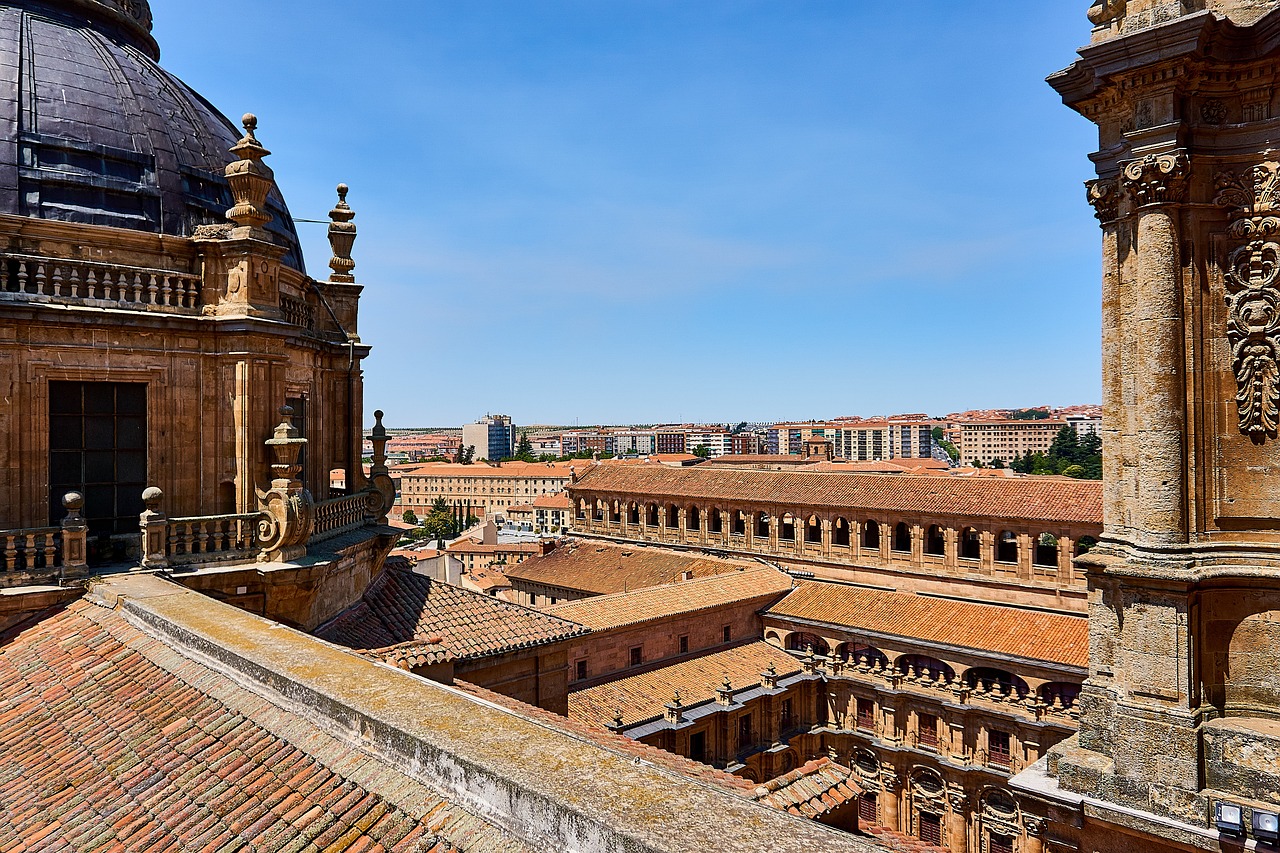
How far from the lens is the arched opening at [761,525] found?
136ft

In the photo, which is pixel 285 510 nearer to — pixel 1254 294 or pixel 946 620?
pixel 1254 294

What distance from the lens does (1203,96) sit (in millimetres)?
9266

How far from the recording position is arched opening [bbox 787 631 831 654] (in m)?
33.9

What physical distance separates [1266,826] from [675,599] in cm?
2468

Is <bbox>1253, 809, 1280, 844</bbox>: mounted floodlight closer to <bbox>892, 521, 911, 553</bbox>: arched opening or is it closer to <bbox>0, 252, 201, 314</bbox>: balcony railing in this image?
<bbox>0, 252, 201, 314</bbox>: balcony railing

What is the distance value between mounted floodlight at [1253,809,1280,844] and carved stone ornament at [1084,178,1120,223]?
6830mm

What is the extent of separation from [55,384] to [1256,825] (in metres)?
14.7

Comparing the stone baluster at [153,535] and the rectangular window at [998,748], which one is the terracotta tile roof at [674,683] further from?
the stone baluster at [153,535]

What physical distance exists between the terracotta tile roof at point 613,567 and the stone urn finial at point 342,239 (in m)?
26.4

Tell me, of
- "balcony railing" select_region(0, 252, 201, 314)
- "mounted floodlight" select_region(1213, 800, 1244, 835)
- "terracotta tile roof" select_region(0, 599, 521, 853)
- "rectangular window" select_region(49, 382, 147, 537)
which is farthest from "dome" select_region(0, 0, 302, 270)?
"mounted floodlight" select_region(1213, 800, 1244, 835)

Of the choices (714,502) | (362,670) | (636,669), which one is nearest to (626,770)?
(362,670)

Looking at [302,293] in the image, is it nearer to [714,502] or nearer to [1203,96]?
[1203,96]

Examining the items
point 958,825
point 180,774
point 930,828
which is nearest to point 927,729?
point 958,825

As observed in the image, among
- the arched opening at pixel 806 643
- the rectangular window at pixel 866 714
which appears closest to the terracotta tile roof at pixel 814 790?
the rectangular window at pixel 866 714
